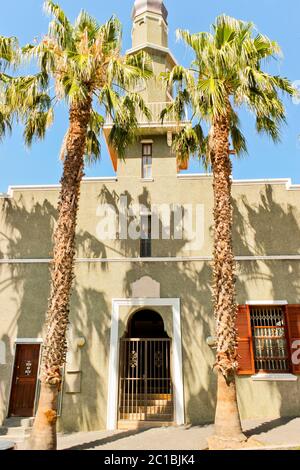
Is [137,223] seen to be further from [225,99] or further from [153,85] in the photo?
[153,85]

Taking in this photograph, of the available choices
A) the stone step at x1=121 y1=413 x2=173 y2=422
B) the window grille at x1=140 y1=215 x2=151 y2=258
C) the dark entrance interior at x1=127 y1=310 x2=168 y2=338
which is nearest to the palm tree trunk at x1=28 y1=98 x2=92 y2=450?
the window grille at x1=140 y1=215 x2=151 y2=258

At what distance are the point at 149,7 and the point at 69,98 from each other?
45.3 ft

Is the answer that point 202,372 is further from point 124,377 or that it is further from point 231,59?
point 231,59

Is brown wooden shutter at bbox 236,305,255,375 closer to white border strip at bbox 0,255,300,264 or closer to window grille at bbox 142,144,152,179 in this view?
white border strip at bbox 0,255,300,264

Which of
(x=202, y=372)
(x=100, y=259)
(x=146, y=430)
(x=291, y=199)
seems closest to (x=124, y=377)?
(x=146, y=430)

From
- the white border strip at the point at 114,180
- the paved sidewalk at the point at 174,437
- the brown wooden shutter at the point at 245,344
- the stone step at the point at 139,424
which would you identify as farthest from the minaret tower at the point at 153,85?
the paved sidewalk at the point at 174,437

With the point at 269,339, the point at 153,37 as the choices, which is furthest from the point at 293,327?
the point at 153,37

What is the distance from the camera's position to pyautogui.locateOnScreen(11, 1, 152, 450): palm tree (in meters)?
8.66

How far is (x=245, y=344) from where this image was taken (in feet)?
38.8

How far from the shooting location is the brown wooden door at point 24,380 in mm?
11742

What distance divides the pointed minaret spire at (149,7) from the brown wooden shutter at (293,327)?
17.9 metres

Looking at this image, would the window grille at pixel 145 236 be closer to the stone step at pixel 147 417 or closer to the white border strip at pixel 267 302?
the white border strip at pixel 267 302

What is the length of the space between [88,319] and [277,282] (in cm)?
690
